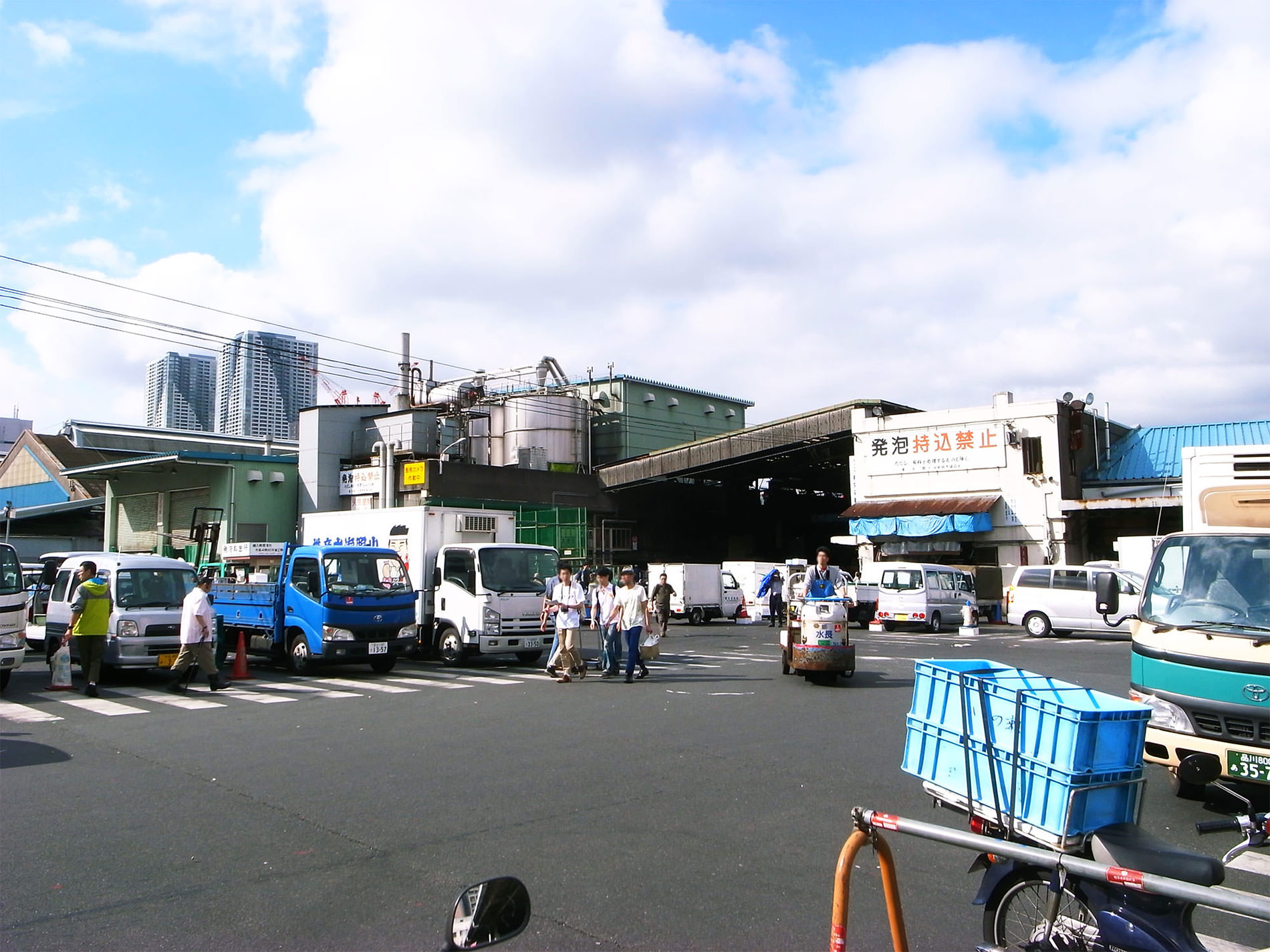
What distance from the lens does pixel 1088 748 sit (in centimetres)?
428

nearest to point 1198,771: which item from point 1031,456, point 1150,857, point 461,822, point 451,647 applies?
point 1150,857

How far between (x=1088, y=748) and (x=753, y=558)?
161ft

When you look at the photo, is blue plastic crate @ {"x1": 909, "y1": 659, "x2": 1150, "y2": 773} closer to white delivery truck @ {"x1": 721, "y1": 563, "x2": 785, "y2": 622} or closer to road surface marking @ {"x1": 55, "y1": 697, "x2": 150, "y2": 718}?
road surface marking @ {"x1": 55, "y1": 697, "x2": 150, "y2": 718}

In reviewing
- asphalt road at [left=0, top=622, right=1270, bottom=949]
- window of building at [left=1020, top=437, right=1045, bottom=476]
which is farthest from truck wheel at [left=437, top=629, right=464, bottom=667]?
window of building at [left=1020, top=437, right=1045, bottom=476]

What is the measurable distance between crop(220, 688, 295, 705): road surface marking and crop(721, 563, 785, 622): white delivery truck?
21486mm

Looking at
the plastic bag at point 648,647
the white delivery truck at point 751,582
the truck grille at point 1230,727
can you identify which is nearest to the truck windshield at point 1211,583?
the truck grille at point 1230,727

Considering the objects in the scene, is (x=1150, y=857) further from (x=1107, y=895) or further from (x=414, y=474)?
(x=414, y=474)

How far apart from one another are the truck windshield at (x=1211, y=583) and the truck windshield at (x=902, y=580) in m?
22.2

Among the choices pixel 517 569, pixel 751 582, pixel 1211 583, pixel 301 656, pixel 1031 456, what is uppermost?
pixel 1031 456

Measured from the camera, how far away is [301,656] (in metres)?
16.9

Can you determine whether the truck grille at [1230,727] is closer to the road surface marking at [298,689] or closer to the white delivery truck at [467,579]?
the road surface marking at [298,689]

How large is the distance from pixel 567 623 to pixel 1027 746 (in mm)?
11428

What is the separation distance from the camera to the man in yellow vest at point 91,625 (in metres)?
13.9

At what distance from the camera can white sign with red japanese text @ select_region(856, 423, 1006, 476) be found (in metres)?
36.3
